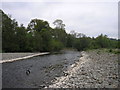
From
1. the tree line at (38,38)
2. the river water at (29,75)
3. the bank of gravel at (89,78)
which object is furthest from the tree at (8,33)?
the bank of gravel at (89,78)

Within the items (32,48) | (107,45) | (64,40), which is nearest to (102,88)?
(32,48)

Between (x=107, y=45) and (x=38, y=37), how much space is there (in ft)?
193

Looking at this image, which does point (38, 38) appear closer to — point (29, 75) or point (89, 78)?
point (29, 75)

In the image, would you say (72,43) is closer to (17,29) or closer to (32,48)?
(32,48)

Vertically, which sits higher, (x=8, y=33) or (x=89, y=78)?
(x=8, y=33)

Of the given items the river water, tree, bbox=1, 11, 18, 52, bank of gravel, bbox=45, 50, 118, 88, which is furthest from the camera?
tree, bbox=1, 11, 18, 52

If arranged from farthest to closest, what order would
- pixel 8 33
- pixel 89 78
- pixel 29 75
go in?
pixel 8 33 < pixel 29 75 < pixel 89 78

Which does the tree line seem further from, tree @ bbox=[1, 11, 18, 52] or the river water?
the river water

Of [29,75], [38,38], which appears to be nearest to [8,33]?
[38,38]

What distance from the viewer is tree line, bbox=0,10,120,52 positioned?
46844mm

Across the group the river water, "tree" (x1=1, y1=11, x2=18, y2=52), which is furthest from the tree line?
the river water

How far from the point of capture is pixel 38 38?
61.3 meters

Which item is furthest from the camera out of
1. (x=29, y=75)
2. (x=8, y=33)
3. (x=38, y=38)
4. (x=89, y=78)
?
(x=38, y=38)

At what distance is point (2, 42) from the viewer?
148 ft
